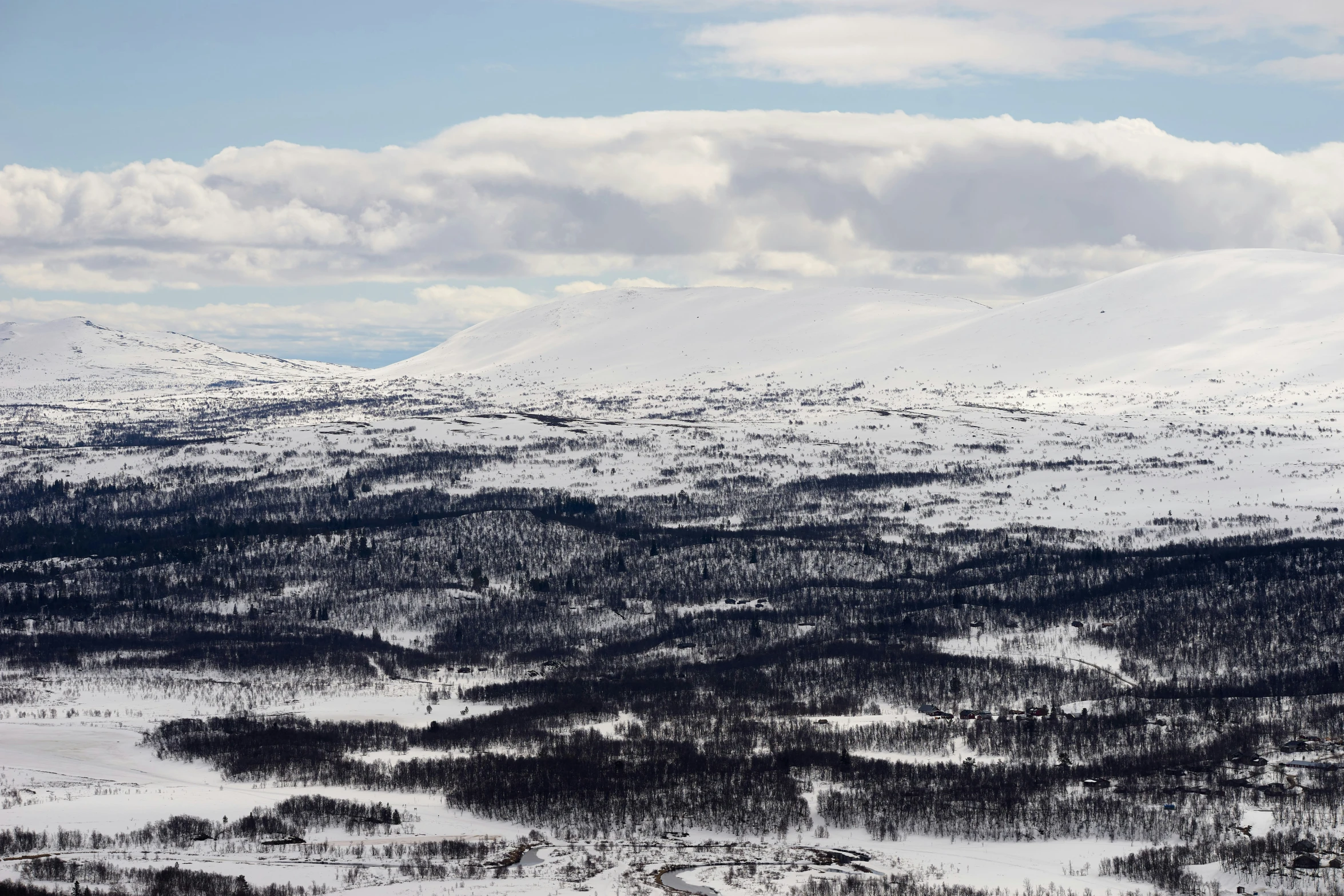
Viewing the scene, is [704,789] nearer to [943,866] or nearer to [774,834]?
[774,834]

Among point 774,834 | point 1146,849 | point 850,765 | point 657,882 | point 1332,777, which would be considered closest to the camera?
point 657,882

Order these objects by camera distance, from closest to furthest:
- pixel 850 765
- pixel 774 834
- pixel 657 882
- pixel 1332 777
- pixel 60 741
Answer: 1. pixel 657 882
2. pixel 774 834
3. pixel 1332 777
4. pixel 850 765
5. pixel 60 741

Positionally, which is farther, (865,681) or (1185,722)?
(865,681)

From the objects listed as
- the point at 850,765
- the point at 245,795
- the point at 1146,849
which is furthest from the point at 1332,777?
the point at 245,795

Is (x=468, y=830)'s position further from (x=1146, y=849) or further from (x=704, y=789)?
(x=1146, y=849)

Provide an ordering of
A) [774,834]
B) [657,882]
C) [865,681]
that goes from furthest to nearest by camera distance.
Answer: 1. [865,681]
2. [774,834]
3. [657,882]

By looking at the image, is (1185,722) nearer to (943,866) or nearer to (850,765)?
(850,765)

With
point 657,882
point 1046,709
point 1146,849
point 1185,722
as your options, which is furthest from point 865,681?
point 657,882

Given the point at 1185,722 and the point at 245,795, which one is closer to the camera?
the point at 245,795

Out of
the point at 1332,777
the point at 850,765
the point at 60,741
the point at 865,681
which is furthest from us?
the point at 865,681
